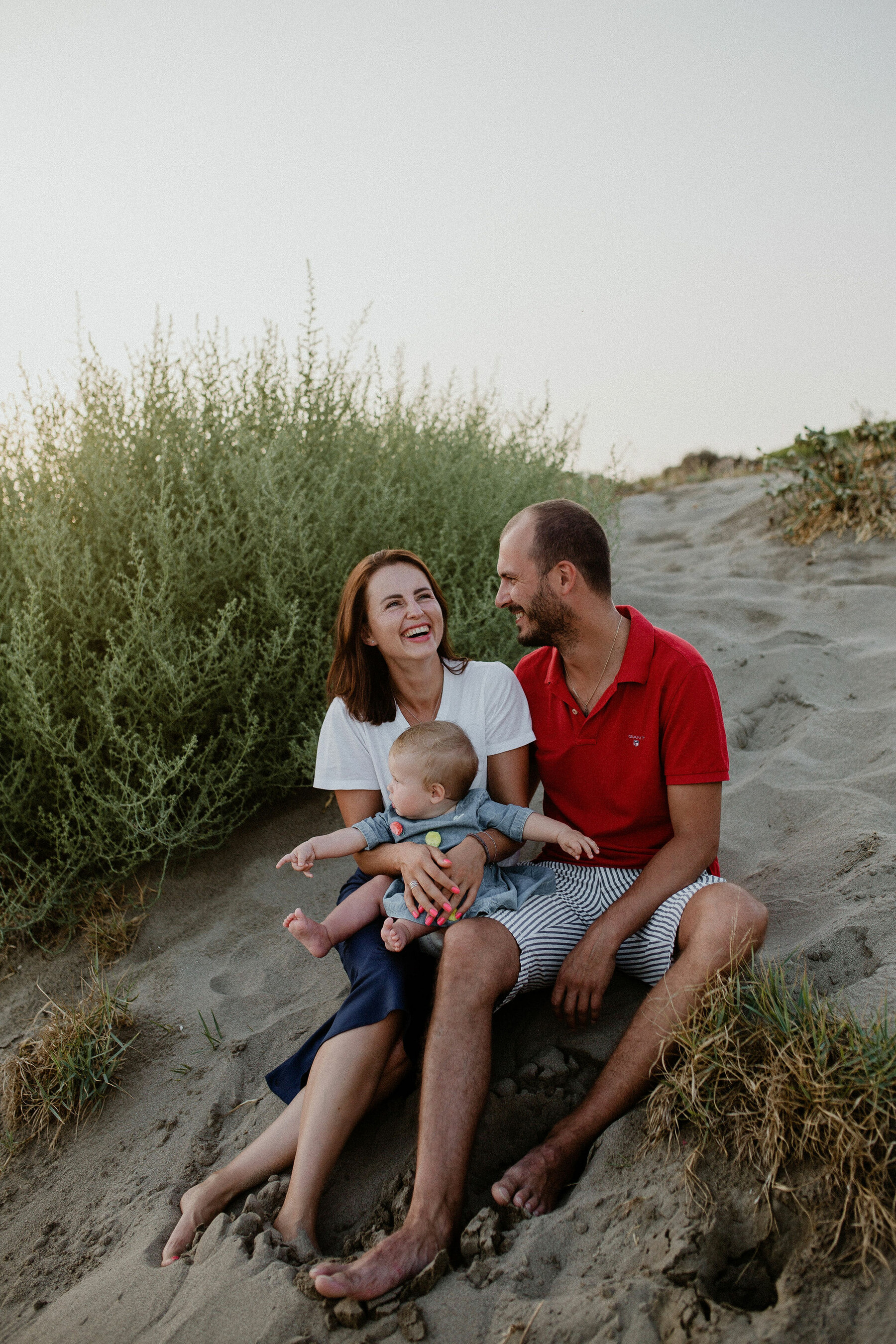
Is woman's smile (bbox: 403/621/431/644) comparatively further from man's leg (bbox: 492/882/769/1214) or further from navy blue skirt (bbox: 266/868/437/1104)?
man's leg (bbox: 492/882/769/1214)

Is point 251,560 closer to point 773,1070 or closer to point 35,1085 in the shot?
point 35,1085

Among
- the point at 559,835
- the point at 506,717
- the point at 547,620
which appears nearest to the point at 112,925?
the point at 506,717

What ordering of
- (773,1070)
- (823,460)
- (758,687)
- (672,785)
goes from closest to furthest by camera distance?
(773,1070)
(672,785)
(758,687)
(823,460)

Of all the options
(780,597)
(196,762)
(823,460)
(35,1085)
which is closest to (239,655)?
(196,762)

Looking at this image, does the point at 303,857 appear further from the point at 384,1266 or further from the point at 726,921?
the point at 726,921

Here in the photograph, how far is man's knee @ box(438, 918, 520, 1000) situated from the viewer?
7.14 feet

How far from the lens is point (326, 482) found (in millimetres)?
3865

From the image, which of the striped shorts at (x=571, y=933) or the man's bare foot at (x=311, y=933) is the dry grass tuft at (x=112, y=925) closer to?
the man's bare foot at (x=311, y=933)

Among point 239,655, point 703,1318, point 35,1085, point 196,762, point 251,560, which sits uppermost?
point 251,560

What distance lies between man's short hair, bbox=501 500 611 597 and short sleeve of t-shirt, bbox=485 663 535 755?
0.38 meters

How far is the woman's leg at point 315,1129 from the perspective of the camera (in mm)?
2133

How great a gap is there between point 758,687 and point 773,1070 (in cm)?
280

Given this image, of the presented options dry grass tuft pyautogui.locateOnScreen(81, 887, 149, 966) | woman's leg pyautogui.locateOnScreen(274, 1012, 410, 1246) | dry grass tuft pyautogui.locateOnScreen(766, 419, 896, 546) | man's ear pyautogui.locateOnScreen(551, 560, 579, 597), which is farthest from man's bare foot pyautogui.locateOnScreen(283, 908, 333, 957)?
dry grass tuft pyautogui.locateOnScreen(766, 419, 896, 546)

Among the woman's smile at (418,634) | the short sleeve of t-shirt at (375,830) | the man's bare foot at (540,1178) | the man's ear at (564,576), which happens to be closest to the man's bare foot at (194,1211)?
the man's bare foot at (540,1178)
